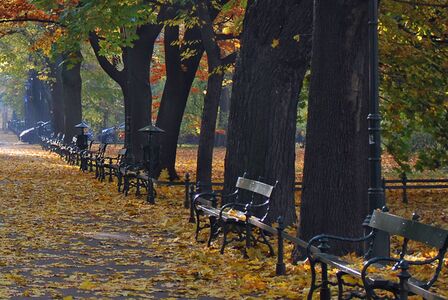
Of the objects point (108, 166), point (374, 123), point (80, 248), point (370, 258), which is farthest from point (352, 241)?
point (108, 166)

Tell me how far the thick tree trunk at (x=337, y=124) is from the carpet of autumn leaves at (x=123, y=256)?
0.86 metres

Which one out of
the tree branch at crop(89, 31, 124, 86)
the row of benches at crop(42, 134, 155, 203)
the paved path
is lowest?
the paved path

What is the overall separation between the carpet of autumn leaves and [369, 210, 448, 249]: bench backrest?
118cm

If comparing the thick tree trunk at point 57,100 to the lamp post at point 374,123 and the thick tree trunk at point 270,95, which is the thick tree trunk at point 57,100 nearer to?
the thick tree trunk at point 270,95

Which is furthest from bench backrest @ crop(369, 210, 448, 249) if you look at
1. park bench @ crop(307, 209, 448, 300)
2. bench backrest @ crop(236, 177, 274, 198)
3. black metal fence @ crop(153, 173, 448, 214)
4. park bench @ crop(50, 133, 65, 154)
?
park bench @ crop(50, 133, 65, 154)

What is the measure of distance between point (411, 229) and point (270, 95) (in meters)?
7.30

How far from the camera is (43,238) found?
1440 cm

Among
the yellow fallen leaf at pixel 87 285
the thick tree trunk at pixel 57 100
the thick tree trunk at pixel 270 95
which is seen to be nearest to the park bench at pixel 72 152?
the thick tree trunk at pixel 57 100

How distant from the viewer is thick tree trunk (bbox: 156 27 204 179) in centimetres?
2788

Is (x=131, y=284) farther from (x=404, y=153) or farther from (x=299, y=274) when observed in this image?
(x=404, y=153)

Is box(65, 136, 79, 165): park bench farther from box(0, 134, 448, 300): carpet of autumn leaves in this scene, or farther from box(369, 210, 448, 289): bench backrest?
box(369, 210, 448, 289): bench backrest

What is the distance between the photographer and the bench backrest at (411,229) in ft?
24.1

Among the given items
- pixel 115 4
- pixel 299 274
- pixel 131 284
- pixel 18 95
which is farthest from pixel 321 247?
pixel 18 95

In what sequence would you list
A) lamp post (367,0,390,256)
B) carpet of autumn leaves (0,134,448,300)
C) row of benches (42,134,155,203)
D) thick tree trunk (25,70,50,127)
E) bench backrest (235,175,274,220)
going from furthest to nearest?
thick tree trunk (25,70,50,127) → row of benches (42,134,155,203) → bench backrest (235,175,274,220) → lamp post (367,0,390,256) → carpet of autumn leaves (0,134,448,300)
